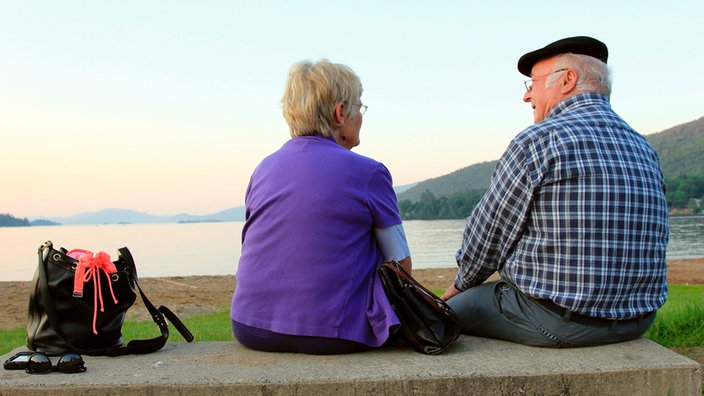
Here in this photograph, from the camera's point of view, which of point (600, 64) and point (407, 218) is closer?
point (600, 64)

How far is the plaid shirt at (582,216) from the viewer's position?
2.81 metres

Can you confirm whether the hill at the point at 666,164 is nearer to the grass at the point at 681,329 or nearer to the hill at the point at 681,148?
the hill at the point at 681,148

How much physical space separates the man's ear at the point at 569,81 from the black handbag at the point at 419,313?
1197 millimetres

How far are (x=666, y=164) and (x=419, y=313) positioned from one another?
128 m

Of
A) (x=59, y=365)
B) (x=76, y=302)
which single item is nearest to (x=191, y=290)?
(x=76, y=302)

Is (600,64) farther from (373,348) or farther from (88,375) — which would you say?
(88,375)

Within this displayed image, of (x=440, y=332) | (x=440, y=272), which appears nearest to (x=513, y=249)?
(x=440, y=332)

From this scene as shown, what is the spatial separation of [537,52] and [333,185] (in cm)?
124

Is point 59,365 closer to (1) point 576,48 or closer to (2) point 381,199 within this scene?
(2) point 381,199

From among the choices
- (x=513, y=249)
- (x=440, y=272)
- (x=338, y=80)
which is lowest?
(x=440, y=272)

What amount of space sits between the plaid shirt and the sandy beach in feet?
31.2

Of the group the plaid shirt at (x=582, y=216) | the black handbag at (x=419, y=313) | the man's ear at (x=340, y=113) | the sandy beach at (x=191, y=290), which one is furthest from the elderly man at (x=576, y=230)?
the sandy beach at (x=191, y=290)

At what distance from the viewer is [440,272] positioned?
19625 mm

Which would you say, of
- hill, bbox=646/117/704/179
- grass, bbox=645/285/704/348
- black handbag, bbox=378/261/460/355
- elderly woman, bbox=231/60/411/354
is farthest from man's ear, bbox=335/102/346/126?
hill, bbox=646/117/704/179
